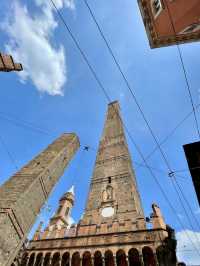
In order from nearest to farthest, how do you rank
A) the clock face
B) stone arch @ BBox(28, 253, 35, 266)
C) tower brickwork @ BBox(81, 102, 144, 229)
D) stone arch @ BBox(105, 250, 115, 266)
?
1. stone arch @ BBox(105, 250, 115, 266)
2. stone arch @ BBox(28, 253, 35, 266)
3. tower brickwork @ BBox(81, 102, 144, 229)
4. the clock face

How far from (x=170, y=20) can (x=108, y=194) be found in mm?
10469

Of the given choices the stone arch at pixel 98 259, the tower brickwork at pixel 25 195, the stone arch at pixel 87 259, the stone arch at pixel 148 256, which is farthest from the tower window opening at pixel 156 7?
the stone arch at pixel 87 259

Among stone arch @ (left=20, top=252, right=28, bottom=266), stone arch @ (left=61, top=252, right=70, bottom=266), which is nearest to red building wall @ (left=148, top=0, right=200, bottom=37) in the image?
stone arch @ (left=61, top=252, right=70, bottom=266)

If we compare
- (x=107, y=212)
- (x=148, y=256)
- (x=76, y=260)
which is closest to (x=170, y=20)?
(x=148, y=256)

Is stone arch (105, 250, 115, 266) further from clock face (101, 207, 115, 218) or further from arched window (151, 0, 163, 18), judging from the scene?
arched window (151, 0, 163, 18)

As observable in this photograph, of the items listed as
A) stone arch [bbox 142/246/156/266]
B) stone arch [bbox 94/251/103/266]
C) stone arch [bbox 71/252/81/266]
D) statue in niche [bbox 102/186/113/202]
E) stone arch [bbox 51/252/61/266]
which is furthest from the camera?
statue in niche [bbox 102/186/113/202]

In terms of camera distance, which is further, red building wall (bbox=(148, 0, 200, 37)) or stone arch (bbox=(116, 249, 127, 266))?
stone arch (bbox=(116, 249, 127, 266))

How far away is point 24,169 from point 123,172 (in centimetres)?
738

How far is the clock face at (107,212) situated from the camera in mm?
12032

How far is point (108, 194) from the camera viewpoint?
13.6 meters

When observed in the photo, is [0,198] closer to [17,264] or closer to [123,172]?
[17,264]

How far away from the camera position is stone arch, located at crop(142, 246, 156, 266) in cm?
863

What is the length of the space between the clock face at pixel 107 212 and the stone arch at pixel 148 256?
341cm

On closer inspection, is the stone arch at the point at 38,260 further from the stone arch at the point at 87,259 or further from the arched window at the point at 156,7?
the arched window at the point at 156,7
